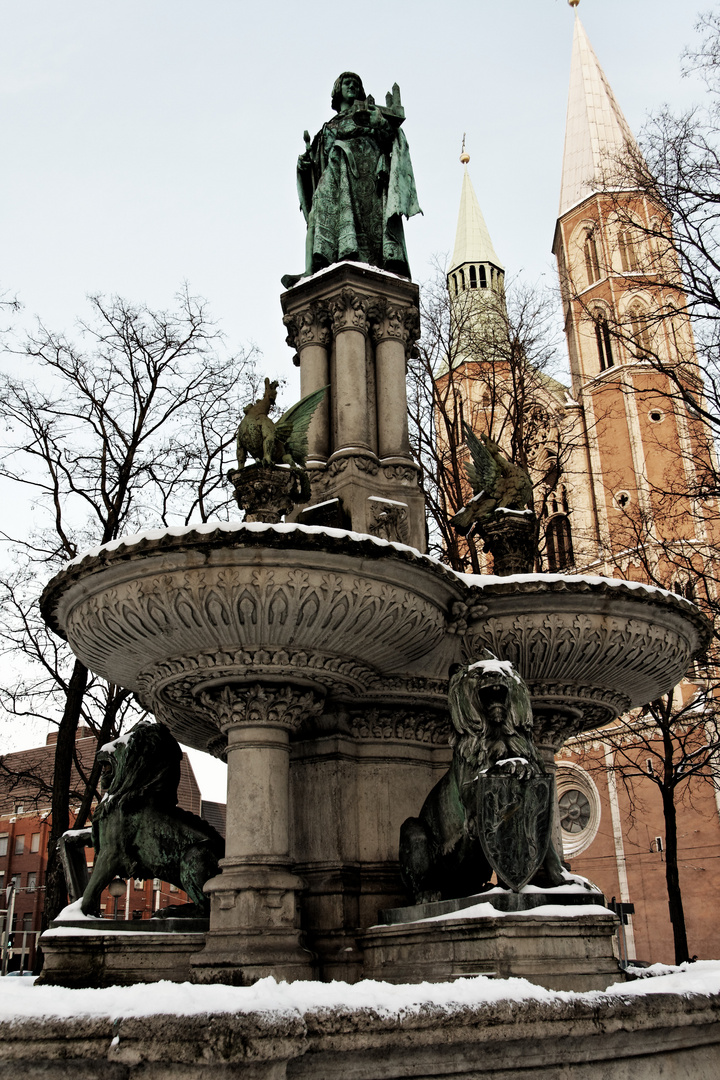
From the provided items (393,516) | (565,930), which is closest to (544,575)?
(393,516)

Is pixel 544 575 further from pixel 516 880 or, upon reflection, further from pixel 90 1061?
pixel 90 1061

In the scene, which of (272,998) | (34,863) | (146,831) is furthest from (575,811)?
(272,998)

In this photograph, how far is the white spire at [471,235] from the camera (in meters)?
59.9

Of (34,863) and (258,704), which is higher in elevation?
(34,863)

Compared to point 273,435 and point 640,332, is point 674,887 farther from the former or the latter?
point 273,435

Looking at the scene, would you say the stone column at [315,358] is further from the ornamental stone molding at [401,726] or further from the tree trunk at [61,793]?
the tree trunk at [61,793]

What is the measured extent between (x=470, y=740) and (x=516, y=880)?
2.61 feet

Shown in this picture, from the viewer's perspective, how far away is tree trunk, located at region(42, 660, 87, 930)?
13141 mm

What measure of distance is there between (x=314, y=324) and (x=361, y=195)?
1811 mm

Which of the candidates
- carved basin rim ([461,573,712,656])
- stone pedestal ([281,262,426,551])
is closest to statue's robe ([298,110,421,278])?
stone pedestal ([281,262,426,551])

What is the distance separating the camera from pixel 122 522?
1709 cm

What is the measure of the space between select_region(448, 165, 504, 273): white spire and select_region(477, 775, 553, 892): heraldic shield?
5725 cm

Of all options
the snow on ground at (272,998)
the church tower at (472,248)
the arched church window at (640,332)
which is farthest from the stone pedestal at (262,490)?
the church tower at (472,248)

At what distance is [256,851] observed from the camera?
6152mm
